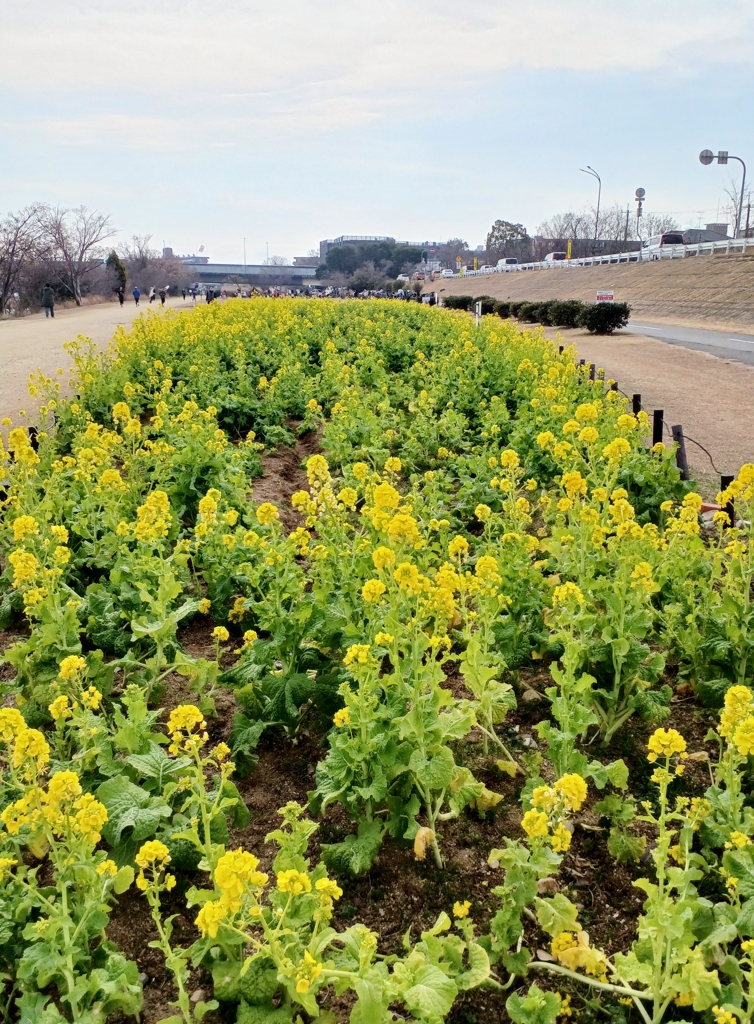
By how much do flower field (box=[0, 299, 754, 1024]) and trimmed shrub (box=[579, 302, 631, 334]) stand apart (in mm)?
20499

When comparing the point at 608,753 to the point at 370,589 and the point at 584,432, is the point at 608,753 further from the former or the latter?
the point at 584,432

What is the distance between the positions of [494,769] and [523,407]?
558cm

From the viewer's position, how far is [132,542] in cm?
592

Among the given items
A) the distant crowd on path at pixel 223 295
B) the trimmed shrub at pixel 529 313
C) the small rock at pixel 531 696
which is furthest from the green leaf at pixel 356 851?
the trimmed shrub at pixel 529 313

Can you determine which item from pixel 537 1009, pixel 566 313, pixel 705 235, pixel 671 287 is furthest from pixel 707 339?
pixel 705 235

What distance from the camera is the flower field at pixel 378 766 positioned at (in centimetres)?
256

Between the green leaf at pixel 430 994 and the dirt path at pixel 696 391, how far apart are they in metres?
6.45

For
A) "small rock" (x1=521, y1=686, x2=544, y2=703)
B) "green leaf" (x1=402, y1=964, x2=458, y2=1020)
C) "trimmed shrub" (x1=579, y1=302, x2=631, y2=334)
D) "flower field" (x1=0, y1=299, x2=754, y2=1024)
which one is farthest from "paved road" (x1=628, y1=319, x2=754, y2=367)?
"green leaf" (x1=402, y1=964, x2=458, y2=1020)

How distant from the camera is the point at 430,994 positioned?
227 centimetres

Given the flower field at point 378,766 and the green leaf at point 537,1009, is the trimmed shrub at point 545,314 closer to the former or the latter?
the flower field at point 378,766

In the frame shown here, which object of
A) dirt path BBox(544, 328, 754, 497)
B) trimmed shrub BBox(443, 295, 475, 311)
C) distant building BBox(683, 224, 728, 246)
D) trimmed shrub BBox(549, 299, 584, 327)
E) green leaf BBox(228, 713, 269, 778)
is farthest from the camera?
distant building BBox(683, 224, 728, 246)

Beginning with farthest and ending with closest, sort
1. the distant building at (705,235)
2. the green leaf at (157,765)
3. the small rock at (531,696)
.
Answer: the distant building at (705,235), the small rock at (531,696), the green leaf at (157,765)

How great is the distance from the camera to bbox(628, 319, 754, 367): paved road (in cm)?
1990

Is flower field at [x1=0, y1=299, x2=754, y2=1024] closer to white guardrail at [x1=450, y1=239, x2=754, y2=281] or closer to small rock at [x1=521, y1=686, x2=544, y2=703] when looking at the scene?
small rock at [x1=521, y1=686, x2=544, y2=703]
